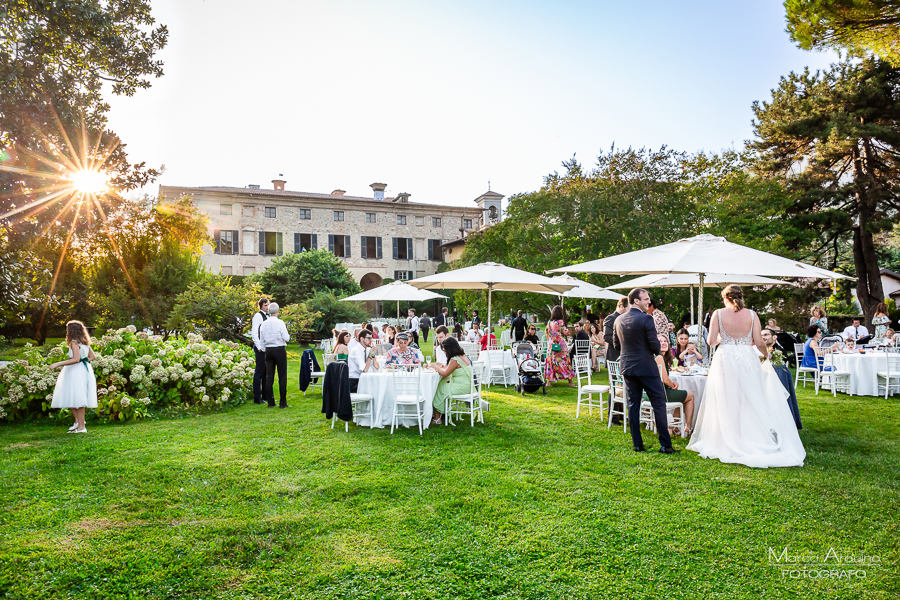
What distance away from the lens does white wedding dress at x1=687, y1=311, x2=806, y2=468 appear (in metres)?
5.18

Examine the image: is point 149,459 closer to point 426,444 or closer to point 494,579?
point 426,444

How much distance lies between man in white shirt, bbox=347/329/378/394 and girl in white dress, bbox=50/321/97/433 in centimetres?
329

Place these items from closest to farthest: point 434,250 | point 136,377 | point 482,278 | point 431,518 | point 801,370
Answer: point 431,518
point 136,377
point 482,278
point 801,370
point 434,250

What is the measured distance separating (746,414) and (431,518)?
3398mm

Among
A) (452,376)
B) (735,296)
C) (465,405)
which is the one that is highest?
(735,296)

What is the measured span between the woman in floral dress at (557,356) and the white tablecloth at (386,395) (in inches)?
165

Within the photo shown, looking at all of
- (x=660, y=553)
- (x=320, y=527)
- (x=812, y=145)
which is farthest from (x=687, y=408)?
(x=812, y=145)

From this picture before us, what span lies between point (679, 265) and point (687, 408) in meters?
1.70

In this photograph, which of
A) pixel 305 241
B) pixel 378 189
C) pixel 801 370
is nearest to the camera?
pixel 801 370

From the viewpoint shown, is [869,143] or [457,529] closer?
[457,529]

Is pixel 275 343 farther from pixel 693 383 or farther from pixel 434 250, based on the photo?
pixel 434 250

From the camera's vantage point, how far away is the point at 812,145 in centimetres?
1767

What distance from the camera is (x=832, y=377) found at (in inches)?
368

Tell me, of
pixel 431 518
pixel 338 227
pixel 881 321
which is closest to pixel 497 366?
pixel 431 518
